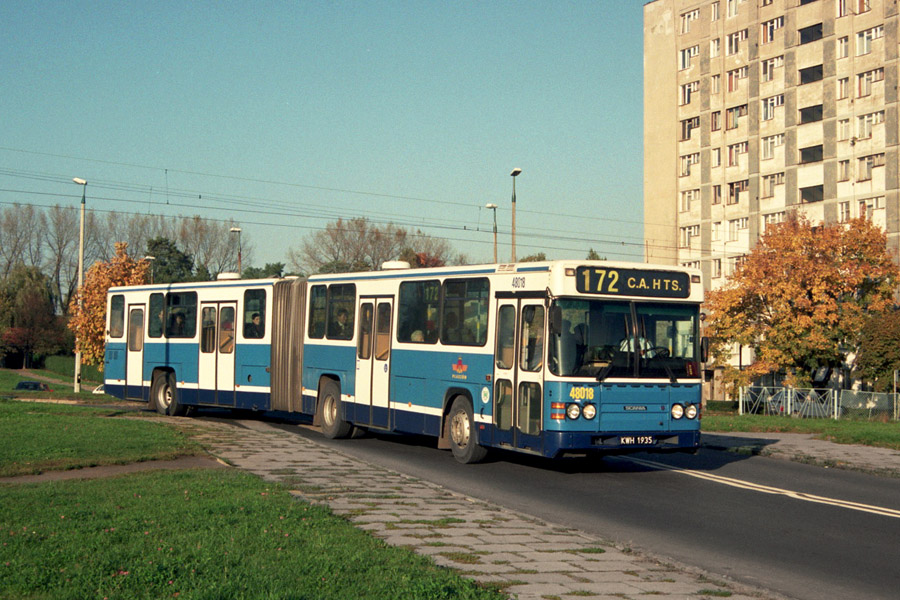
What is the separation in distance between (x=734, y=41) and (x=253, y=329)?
2381 inches

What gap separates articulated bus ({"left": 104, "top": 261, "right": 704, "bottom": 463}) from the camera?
48.7ft

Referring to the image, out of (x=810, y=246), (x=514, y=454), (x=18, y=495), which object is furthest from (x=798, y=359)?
(x=18, y=495)

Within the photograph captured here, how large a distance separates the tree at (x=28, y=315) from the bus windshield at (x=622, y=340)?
9721cm

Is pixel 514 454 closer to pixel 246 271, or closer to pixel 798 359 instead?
→ pixel 798 359

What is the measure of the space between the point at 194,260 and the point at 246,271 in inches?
458

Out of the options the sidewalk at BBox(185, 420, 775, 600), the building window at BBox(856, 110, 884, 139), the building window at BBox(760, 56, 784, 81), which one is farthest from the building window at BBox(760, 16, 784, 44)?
the sidewalk at BBox(185, 420, 775, 600)

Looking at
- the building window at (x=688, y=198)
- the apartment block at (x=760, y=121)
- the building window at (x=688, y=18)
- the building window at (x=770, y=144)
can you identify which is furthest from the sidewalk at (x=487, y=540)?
the building window at (x=688, y=18)

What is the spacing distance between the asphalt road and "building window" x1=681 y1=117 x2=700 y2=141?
63816 millimetres

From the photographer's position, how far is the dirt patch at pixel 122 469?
1338 cm

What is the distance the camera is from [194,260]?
340ft

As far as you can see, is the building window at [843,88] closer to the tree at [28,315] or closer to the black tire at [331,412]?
the black tire at [331,412]

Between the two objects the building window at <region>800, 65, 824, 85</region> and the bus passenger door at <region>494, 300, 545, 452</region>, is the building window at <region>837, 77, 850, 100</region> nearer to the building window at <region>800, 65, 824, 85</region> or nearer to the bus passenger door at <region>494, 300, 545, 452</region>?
the building window at <region>800, 65, 824, 85</region>

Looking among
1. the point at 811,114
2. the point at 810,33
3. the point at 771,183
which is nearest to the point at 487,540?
the point at 811,114

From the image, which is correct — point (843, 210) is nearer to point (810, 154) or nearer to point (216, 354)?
point (810, 154)
